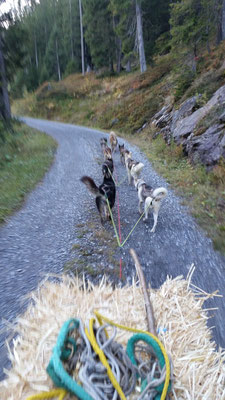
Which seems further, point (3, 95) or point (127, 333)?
point (3, 95)

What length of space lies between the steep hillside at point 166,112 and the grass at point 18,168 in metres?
4.10

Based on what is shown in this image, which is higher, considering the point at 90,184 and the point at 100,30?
the point at 100,30

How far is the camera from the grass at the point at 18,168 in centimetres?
517

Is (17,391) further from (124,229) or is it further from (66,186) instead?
(66,186)

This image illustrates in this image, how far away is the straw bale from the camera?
1.09 meters

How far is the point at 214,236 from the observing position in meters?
3.91

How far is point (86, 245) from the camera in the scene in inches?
145

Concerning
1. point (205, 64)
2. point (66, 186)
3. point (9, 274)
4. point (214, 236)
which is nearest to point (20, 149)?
point (66, 186)

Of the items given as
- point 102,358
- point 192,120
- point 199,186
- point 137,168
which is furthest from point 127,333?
point 192,120

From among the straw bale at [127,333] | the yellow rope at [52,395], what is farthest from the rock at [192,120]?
the yellow rope at [52,395]

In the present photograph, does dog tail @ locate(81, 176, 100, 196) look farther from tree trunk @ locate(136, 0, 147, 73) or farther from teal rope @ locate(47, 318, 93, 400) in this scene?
tree trunk @ locate(136, 0, 147, 73)

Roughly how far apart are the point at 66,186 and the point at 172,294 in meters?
5.12

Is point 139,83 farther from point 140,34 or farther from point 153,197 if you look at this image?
point 153,197

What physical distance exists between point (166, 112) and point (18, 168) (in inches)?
345
